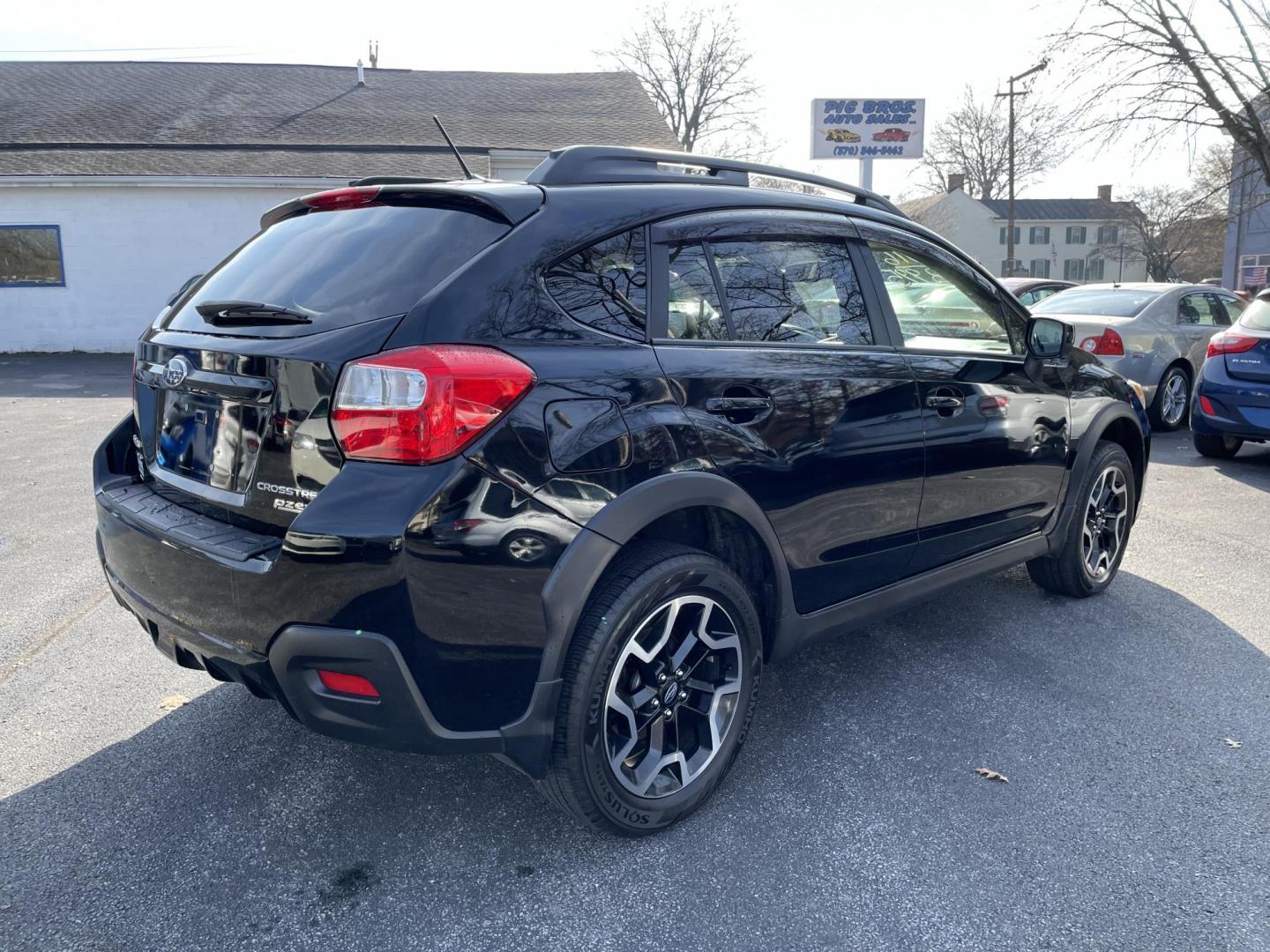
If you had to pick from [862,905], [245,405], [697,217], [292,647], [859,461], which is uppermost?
[697,217]

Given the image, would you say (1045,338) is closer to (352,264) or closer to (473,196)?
(473,196)

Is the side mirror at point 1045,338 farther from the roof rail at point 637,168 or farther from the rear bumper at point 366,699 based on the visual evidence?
the rear bumper at point 366,699

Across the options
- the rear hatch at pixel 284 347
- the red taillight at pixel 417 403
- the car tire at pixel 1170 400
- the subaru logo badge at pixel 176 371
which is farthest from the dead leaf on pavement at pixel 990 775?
the car tire at pixel 1170 400

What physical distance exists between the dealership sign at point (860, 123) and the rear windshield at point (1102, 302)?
36.2 ft

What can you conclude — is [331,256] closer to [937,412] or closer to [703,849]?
[703,849]

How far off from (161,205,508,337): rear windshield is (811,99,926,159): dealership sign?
19.7 metres

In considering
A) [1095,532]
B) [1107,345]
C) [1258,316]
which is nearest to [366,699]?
[1095,532]

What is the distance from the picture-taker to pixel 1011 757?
3.13m

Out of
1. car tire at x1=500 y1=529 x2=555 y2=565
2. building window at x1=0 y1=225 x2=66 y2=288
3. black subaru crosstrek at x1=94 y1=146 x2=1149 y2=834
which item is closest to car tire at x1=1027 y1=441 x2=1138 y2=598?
black subaru crosstrek at x1=94 y1=146 x2=1149 y2=834

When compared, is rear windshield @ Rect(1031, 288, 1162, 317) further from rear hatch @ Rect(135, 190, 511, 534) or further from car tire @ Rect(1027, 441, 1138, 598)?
rear hatch @ Rect(135, 190, 511, 534)

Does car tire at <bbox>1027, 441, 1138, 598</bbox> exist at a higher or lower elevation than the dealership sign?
lower

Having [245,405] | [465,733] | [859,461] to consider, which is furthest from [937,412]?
[245,405]

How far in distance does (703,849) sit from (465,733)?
79 centimetres

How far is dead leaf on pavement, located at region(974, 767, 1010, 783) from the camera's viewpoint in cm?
300
